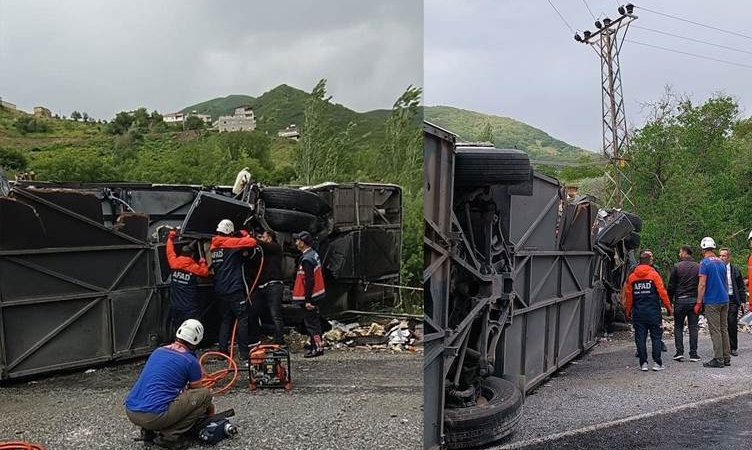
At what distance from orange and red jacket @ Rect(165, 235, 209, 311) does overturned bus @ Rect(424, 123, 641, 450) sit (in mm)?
653

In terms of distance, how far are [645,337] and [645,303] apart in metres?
0.33

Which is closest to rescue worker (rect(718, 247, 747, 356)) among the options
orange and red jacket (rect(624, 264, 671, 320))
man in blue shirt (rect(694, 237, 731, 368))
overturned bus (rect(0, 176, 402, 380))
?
man in blue shirt (rect(694, 237, 731, 368))

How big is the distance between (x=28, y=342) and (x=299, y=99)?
1.02 m

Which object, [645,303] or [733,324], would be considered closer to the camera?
[645,303]

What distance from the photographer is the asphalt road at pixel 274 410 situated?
1.35 m

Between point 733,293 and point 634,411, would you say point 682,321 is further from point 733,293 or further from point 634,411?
point 634,411

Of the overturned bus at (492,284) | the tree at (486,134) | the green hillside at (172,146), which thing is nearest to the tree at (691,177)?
the overturned bus at (492,284)

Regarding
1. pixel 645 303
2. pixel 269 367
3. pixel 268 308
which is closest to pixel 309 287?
pixel 268 308

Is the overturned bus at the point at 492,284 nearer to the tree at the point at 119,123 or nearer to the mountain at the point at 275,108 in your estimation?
the mountain at the point at 275,108

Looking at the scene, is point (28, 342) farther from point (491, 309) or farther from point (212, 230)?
point (491, 309)

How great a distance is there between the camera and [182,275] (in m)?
1.58

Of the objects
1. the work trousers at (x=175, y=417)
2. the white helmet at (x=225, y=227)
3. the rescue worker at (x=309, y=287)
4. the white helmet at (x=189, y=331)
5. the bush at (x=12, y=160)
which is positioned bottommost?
the work trousers at (x=175, y=417)

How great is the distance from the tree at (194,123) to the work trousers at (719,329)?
4.74 metres

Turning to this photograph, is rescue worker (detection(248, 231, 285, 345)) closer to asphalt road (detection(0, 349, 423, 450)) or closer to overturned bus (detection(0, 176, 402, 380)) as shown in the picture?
overturned bus (detection(0, 176, 402, 380))
